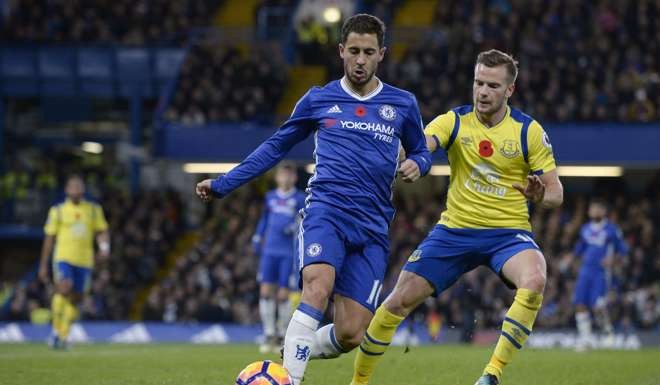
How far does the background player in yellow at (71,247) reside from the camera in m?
17.5

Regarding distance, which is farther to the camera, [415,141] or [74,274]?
[74,274]

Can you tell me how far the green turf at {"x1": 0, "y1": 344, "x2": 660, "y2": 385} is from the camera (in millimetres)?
10727

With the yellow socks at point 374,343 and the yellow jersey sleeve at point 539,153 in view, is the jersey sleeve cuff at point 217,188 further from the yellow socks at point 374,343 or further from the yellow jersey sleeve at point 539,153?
the yellow jersey sleeve at point 539,153

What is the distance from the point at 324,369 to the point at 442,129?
11.8 feet

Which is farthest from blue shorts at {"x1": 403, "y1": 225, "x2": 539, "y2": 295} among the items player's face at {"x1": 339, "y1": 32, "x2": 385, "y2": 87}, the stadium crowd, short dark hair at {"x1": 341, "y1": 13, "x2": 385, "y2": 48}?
the stadium crowd

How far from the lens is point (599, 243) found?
2081 cm

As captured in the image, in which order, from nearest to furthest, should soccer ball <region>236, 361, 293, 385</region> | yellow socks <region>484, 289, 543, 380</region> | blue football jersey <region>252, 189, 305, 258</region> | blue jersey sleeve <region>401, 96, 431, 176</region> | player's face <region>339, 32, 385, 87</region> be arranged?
soccer ball <region>236, 361, 293, 385</region>
player's face <region>339, 32, 385, 87</region>
blue jersey sleeve <region>401, 96, 431, 176</region>
yellow socks <region>484, 289, 543, 380</region>
blue football jersey <region>252, 189, 305, 258</region>

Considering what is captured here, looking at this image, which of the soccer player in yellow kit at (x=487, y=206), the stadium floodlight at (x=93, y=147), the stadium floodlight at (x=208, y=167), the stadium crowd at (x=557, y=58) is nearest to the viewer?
the soccer player in yellow kit at (x=487, y=206)

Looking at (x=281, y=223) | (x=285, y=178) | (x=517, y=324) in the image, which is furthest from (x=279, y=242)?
(x=517, y=324)

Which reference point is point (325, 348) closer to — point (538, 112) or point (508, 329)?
point (508, 329)

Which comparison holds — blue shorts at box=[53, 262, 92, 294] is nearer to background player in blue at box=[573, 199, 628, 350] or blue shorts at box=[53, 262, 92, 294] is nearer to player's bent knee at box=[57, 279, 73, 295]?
player's bent knee at box=[57, 279, 73, 295]

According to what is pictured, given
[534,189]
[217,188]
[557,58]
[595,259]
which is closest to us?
[217,188]

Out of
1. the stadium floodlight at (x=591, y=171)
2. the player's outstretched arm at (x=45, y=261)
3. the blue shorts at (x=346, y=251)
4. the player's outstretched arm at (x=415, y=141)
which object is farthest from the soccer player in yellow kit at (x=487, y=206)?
the stadium floodlight at (x=591, y=171)

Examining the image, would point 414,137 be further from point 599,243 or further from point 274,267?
point 599,243
